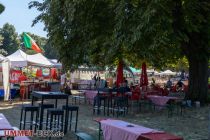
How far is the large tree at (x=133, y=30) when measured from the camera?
1541 cm

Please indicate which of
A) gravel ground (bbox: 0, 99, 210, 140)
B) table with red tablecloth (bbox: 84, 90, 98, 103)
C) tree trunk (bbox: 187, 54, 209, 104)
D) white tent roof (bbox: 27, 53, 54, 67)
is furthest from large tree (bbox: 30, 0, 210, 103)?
white tent roof (bbox: 27, 53, 54, 67)

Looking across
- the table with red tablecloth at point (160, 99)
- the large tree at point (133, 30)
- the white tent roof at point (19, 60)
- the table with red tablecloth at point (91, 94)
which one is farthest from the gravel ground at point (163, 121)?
Result: the white tent roof at point (19, 60)

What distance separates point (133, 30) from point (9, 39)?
95048 mm

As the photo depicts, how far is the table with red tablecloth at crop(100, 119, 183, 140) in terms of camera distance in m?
6.88

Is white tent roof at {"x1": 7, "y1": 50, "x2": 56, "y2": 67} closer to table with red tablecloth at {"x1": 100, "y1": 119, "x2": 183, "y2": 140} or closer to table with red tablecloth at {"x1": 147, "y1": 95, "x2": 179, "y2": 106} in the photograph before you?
table with red tablecloth at {"x1": 147, "y1": 95, "x2": 179, "y2": 106}

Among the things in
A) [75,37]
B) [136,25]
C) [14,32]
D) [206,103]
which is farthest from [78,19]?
[14,32]

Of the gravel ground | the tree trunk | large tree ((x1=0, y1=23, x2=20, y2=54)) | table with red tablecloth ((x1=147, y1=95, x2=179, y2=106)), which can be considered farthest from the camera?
large tree ((x1=0, y1=23, x2=20, y2=54))

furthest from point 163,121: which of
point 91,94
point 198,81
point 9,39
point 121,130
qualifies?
point 9,39

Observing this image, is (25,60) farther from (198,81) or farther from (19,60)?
(198,81)

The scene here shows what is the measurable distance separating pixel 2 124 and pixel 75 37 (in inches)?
526

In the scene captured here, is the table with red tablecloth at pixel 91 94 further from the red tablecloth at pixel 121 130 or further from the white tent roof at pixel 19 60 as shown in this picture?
the red tablecloth at pixel 121 130

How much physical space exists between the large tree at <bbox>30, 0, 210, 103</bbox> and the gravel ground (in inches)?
94.0

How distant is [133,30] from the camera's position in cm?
1548

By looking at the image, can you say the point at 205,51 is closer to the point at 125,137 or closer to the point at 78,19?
the point at 78,19
